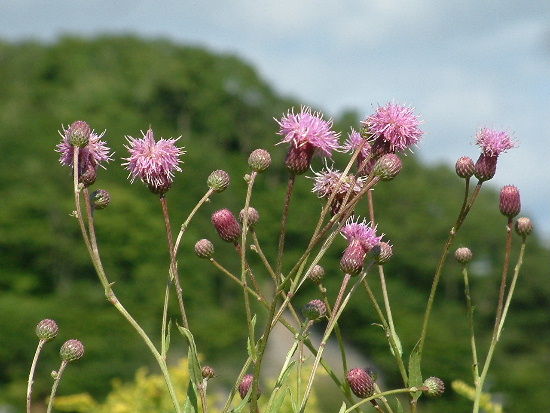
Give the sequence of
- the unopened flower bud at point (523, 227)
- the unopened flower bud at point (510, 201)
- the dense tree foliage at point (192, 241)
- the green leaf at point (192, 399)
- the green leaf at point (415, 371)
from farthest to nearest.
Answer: the dense tree foliage at point (192, 241) → the unopened flower bud at point (523, 227) → the unopened flower bud at point (510, 201) → the green leaf at point (415, 371) → the green leaf at point (192, 399)

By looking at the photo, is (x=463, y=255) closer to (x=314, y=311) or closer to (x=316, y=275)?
(x=316, y=275)

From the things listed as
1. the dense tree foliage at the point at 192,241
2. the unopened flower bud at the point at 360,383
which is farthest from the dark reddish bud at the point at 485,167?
the dense tree foliage at the point at 192,241

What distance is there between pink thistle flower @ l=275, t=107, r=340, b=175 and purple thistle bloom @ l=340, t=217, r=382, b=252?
0.97 ft

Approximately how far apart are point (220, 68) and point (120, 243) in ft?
79.1

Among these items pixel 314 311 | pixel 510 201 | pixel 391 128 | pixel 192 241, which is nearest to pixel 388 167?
pixel 391 128

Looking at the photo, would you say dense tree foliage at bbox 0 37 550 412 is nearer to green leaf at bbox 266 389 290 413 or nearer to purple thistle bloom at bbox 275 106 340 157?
purple thistle bloom at bbox 275 106 340 157

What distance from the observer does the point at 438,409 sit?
200 ft

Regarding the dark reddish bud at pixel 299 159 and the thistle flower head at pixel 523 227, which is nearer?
the dark reddish bud at pixel 299 159

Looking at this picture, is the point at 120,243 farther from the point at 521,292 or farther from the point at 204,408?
the point at 204,408

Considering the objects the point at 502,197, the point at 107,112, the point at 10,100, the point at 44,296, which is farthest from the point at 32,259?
the point at 502,197

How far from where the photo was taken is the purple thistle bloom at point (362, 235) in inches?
122

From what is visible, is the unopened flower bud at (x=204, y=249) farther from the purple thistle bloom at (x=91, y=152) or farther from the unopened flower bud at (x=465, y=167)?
the unopened flower bud at (x=465, y=167)

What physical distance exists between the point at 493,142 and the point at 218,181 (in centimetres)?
116

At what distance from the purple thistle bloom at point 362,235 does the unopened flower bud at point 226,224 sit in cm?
43
